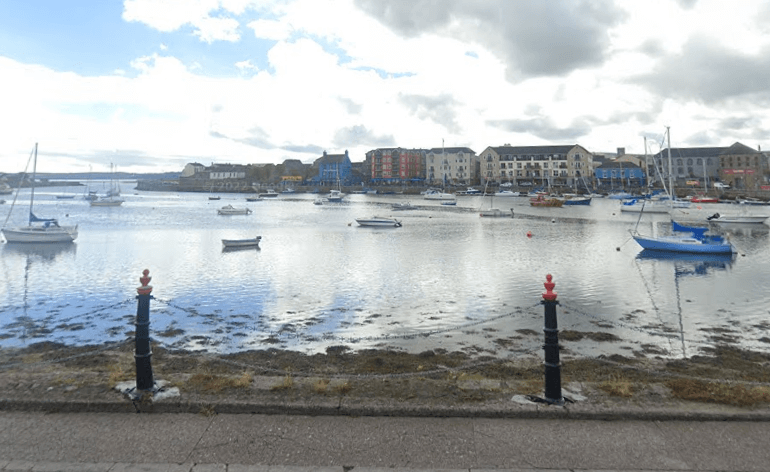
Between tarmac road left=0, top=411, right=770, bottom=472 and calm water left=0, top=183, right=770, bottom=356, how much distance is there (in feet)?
19.0

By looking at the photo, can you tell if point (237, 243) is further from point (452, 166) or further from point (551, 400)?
point (452, 166)

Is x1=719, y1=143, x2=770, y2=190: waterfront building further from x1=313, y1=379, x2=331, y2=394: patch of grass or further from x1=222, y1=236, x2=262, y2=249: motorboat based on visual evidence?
x1=313, y1=379, x2=331, y2=394: patch of grass

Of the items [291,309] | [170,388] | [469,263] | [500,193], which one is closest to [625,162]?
[500,193]

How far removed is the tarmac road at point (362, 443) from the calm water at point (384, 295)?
5778mm

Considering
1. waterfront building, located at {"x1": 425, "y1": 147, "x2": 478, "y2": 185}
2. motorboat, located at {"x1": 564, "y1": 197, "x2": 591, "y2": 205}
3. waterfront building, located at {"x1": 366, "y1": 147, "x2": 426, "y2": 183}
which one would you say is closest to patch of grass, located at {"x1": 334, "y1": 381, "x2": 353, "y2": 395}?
motorboat, located at {"x1": 564, "y1": 197, "x2": 591, "y2": 205}

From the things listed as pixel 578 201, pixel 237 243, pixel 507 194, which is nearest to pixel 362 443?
pixel 237 243

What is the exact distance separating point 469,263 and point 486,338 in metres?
17.5

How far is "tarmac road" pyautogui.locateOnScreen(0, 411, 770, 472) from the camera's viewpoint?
4848mm

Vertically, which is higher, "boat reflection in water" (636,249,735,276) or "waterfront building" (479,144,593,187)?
"waterfront building" (479,144,593,187)

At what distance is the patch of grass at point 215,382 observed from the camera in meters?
6.62

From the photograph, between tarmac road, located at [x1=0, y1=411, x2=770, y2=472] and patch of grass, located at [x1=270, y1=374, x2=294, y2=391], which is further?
patch of grass, located at [x1=270, y1=374, x2=294, y2=391]

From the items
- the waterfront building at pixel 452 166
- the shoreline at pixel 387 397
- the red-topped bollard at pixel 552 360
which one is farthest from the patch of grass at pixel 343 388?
the waterfront building at pixel 452 166

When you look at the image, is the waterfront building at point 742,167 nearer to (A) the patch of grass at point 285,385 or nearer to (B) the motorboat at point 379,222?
(B) the motorboat at point 379,222

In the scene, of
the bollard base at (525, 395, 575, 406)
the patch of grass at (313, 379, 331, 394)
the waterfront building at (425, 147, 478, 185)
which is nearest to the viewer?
the bollard base at (525, 395, 575, 406)
